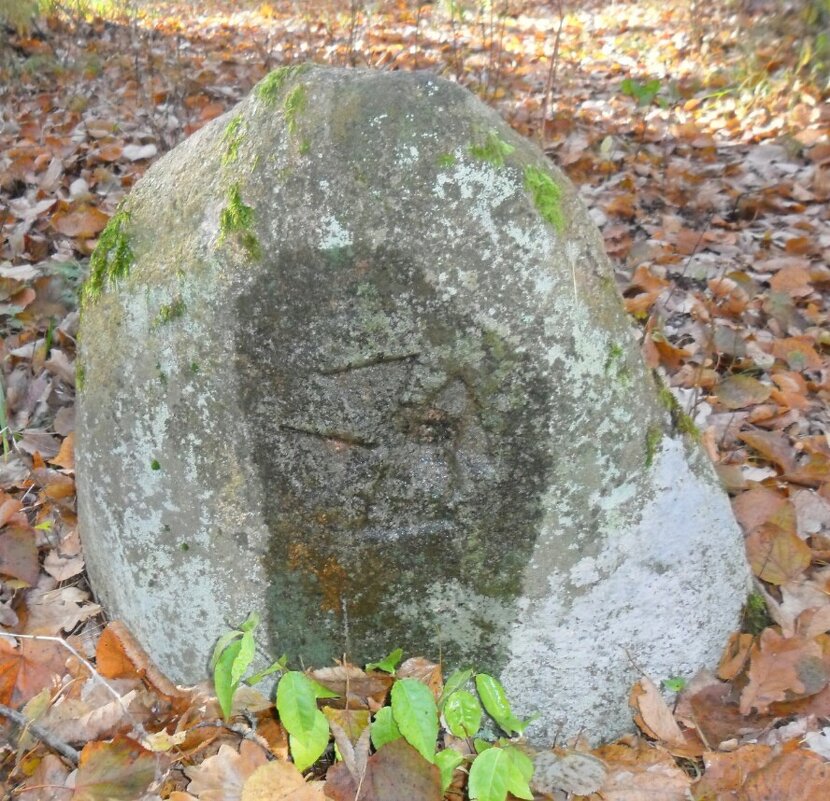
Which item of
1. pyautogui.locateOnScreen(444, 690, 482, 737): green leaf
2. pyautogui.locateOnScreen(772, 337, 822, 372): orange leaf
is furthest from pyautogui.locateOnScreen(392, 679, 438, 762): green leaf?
pyautogui.locateOnScreen(772, 337, 822, 372): orange leaf

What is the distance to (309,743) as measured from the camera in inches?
54.2

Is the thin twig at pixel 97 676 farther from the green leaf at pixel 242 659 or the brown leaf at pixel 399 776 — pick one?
the brown leaf at pixel 399 776

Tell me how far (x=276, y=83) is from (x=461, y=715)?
1.18 metres

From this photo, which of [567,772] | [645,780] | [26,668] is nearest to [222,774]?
[26,668]

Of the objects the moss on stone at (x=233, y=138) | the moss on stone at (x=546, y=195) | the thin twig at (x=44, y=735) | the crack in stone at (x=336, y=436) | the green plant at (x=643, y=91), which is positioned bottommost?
the thin twig at (x=44, y=735)

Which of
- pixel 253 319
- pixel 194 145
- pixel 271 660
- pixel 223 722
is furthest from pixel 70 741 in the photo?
pixel 194 145

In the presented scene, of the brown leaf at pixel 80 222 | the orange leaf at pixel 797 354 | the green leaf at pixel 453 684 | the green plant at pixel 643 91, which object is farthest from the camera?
the green plant at pixel 643 91

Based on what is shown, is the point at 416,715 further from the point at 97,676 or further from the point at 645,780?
the point at 97,676

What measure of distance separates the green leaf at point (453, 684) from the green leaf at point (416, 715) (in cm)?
11

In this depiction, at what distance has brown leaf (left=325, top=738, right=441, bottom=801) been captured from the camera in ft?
4.51

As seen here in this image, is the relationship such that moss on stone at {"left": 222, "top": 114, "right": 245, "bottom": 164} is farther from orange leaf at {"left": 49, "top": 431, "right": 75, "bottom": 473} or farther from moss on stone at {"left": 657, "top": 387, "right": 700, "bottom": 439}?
orange leaf at {"left": 49, "top": 431, "right": 75, "bottom": 473}

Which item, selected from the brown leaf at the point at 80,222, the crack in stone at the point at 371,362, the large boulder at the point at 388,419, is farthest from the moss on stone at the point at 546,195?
the brown leaf at the point at 80,222

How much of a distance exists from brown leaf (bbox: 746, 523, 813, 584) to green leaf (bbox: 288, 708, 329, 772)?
1072mm

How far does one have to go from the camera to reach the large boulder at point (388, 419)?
1292 mm
